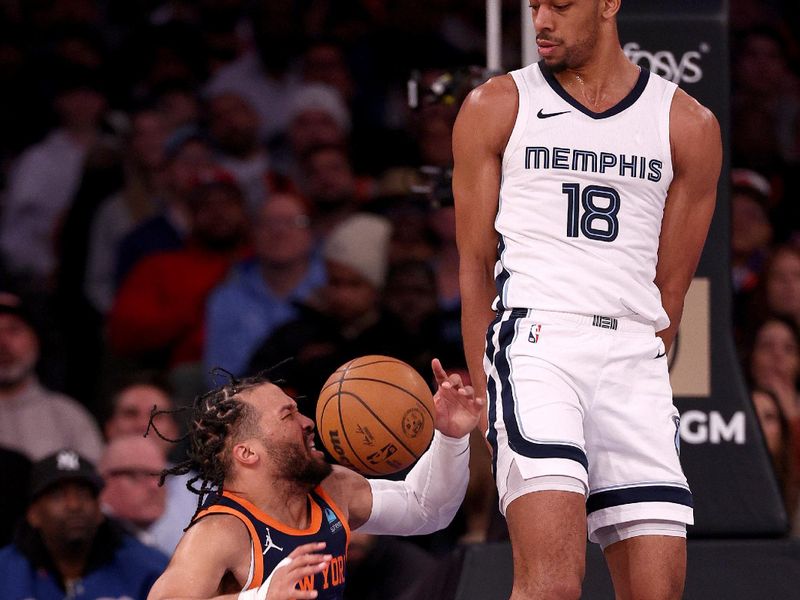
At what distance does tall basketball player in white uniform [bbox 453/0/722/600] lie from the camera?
147 inches

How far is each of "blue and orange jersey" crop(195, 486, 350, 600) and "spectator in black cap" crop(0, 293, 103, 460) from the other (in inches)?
118

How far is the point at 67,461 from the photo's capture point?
6230 mm

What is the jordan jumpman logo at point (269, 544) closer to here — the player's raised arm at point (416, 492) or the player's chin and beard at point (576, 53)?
the player's raised arm at point (416, 492)

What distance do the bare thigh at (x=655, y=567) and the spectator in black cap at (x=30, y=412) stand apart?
393 cm

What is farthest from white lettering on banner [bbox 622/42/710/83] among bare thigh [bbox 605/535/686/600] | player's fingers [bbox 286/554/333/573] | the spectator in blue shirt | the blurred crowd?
the spectator in blue shirt

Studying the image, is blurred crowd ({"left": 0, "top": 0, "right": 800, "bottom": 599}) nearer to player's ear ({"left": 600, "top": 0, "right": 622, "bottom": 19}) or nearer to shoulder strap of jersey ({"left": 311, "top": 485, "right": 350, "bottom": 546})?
shoulder strap of jersey ({"left": 311, "top": 485, "right": 350, "bottom": 546})

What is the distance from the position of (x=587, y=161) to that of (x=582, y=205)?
0.38 ft

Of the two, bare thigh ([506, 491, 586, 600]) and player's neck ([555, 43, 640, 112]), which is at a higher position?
player's neck ([555, 43, 640, 112])

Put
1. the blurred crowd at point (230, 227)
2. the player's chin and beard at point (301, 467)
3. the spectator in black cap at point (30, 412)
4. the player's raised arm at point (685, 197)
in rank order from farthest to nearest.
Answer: the spectator in black cap at point (30, 412) < the blurred crowd at point (230, 227) < the player's chin and beard at point (301, 467) < the player's raised arm at point (685, 197)

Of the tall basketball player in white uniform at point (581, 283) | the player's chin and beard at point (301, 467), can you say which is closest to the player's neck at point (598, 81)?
the tall basketball player in white uniform at point (581, 283)

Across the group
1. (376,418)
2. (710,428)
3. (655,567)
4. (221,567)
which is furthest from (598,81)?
(710,428)

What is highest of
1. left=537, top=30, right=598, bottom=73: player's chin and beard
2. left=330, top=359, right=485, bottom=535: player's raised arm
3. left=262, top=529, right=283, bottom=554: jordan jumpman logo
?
left=537, top=30, right=598, bottom=73: player's chin and beard

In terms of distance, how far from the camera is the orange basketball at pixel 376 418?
4332 mm

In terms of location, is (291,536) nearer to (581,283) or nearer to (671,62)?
(581,283)
